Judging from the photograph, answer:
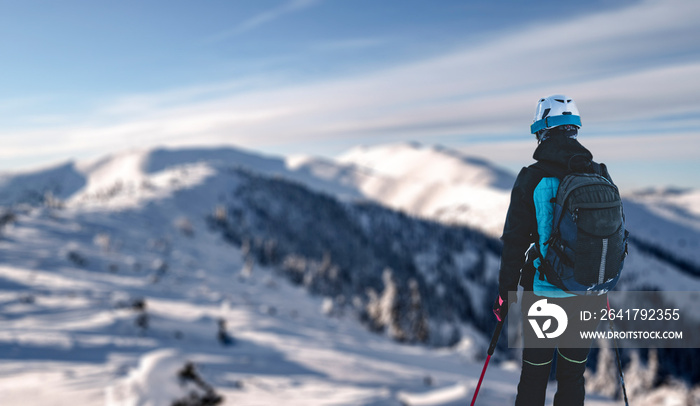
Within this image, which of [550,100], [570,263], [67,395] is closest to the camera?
[570,263]

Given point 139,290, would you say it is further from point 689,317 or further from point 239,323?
point 689,317

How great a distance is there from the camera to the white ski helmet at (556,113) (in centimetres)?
455

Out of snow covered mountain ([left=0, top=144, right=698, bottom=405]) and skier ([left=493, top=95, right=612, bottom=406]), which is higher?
skier ([left=493, top=95, right=612, bottom=406])

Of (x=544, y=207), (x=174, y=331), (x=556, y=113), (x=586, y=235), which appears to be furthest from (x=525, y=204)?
(x=174, y=331)

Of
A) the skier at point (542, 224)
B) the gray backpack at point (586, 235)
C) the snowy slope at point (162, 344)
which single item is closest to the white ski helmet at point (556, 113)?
the skier at point (542, 224)

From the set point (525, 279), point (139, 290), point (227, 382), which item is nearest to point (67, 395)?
point (227, 382)

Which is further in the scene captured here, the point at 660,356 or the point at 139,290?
the point at 660,356

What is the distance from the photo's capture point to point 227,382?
45.5 feet

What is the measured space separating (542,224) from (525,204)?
11.4 inches

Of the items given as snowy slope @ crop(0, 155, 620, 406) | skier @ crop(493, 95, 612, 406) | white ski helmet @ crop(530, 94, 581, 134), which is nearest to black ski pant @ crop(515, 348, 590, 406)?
skier @ crop(493, 95, 612, 406)

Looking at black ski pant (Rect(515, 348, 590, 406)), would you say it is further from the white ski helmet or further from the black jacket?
the white ski helmet

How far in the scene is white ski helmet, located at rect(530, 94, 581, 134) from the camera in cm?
455

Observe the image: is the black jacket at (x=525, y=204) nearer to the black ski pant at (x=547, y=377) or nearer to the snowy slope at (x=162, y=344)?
the black ski pant at (x=547, y=377)

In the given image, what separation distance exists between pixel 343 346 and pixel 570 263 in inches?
888
